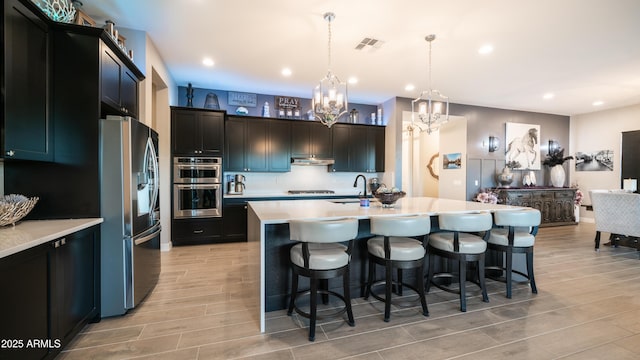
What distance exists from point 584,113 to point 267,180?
331 inches

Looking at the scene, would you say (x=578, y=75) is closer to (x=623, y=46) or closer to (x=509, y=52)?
(x=623, y=46)

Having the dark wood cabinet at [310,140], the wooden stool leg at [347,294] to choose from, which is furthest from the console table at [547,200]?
the wooden stool leg at [347,294]

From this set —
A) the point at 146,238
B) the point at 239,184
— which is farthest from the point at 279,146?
the point at 146,238

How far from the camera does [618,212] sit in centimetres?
432

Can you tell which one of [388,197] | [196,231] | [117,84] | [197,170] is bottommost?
[196,231]

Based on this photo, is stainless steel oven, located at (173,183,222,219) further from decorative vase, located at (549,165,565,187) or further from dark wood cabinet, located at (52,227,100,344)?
decorative vase, located at (549,165,565,187)

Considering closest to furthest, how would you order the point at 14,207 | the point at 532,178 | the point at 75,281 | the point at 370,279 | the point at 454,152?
A: the point at 14,207 → the point at 75,281 → the point at 370,279 → the point at 454,152 → the point at 532,178

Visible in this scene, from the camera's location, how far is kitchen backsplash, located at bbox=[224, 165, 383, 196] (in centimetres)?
567

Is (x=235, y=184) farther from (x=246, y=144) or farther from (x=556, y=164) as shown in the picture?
(x=556, y=164)

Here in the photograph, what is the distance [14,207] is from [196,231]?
3047 mm

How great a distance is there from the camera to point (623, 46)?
140 inches

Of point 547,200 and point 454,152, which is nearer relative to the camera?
point 547,200

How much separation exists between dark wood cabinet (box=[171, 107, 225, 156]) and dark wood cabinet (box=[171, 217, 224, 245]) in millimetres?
1186

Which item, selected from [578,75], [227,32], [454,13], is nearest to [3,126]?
[227,32]
